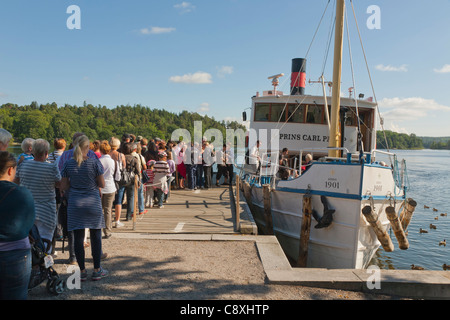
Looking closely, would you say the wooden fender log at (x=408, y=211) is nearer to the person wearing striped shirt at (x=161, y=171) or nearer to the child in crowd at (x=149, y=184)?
the person wearing striped shirt at (x=161, y=171)

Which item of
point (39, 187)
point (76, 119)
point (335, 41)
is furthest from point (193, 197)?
point (76, 119)

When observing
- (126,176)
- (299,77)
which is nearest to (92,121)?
(299,77)

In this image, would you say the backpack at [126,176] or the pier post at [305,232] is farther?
the pier post at [305,232]

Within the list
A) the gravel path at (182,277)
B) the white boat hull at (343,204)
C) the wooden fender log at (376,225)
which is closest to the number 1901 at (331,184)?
the white boat hull at (343,204)

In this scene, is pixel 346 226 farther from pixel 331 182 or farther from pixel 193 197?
pixel 193 197

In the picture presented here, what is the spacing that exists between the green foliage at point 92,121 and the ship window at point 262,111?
54607 millimetres

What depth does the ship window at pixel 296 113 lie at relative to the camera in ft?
40.8

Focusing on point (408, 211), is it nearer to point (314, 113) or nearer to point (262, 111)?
point (314, 113)

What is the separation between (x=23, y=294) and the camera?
112 inches

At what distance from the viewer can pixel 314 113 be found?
1240cm

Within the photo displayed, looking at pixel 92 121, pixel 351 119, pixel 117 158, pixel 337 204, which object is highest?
pixel 92 121

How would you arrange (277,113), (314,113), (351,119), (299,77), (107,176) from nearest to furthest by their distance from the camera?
1. (107,176)
2. (314,113)
3. (351,119)
4. (277,113)
5. (299,77)

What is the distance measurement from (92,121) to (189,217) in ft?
406

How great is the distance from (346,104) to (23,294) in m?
11.8
